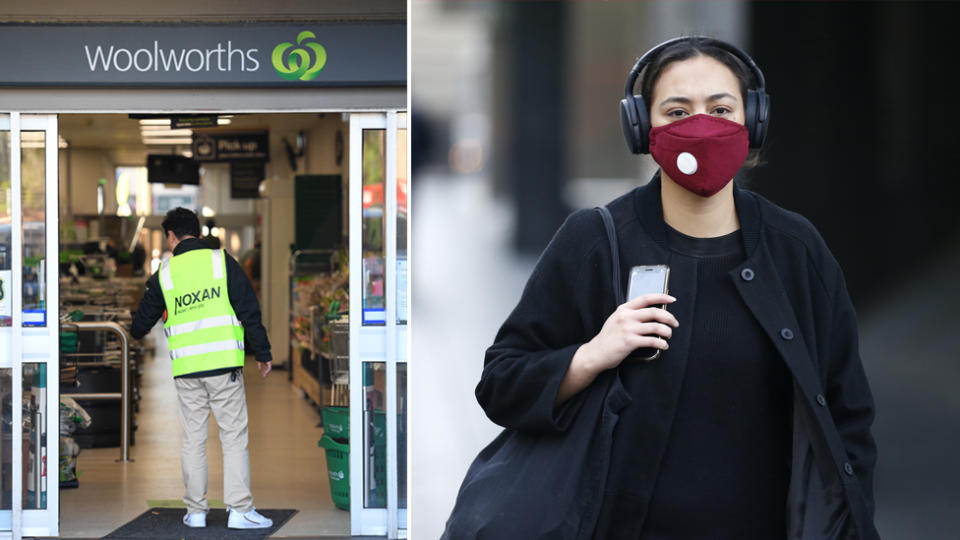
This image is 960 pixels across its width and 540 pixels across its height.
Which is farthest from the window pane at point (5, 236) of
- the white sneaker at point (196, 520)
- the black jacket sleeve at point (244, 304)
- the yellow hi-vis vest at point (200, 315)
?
the white sneaker at point (196, 520)

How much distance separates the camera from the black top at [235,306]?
6.25 m

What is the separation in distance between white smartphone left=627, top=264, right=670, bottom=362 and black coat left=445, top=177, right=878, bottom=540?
24 millimetres

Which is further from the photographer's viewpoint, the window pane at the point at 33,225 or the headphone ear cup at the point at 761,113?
the window pane at the point at 33,225

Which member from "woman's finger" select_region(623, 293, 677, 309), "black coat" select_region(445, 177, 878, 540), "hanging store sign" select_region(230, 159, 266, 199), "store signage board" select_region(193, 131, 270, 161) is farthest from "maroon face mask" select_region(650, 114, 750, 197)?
"hanging store sign" select_region(230, 159, 266, 199)

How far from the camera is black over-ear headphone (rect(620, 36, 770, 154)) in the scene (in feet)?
6.53

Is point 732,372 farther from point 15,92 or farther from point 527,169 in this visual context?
point 15,92

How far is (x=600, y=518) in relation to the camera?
6.07 ft

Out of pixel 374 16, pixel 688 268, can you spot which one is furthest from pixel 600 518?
pixel 374 16

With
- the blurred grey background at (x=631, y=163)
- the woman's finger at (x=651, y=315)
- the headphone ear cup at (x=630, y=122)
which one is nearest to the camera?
the woman's finger at (x=651, y=315)

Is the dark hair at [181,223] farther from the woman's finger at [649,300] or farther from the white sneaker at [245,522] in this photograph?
the woman's finger at [649,300]

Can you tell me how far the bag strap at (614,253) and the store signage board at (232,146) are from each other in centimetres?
1284

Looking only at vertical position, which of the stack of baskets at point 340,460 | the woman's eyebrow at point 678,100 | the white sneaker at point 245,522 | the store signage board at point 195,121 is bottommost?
the white sneaker at point 245,522

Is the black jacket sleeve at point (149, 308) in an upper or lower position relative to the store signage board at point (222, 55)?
lower

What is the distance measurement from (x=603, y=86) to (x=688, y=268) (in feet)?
6.83
